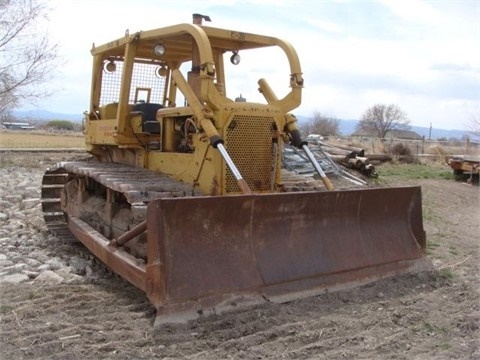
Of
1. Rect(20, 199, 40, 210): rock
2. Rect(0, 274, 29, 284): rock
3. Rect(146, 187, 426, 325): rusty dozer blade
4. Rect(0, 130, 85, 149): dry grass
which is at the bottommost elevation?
Rect(0, 274, 29, 284): rock

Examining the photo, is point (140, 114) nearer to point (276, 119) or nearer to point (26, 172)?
point (276, 119)

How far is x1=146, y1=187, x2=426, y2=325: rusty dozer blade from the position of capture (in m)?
4.55

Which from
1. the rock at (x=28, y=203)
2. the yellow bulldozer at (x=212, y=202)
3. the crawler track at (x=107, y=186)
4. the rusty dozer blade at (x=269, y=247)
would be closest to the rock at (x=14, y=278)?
the yellow bulldozer at (x=212, y=202)

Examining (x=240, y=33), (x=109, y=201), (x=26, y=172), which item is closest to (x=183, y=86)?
(x=240, y=33)

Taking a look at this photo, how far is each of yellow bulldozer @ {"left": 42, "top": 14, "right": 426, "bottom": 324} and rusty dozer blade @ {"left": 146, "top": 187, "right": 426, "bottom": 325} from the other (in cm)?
1

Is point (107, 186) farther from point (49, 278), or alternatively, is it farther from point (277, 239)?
point (277, 239)

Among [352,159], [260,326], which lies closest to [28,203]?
[260,326]

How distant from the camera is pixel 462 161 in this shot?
65.8 ft

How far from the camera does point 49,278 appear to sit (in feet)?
18.7

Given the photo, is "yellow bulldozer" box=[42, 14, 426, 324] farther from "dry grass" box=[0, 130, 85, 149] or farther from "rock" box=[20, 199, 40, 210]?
"dry grass" box=[0, 130, 85, 149]

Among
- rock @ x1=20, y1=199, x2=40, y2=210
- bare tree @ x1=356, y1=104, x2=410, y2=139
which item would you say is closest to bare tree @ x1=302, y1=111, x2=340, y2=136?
bare tree @ x1=356, y1=104, x2=410, y2=139

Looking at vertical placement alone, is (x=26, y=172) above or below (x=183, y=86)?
below

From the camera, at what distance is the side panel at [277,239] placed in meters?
4.62

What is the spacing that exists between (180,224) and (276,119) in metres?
2.06
